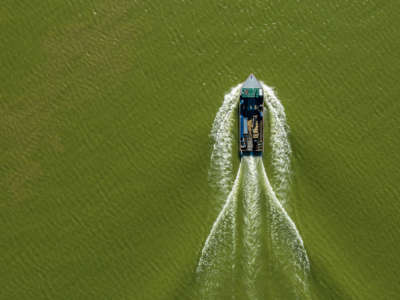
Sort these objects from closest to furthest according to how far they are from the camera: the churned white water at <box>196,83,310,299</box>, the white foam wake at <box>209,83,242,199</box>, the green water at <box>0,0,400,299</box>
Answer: the churned white water at <box>196,83,310,299</box>, the green water at <box>0,0,400,299</box>, the white foam wake at <box>209,83,242,199</box>

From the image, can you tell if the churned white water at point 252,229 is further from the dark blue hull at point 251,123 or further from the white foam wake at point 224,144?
the dark blue hull at point 251,123

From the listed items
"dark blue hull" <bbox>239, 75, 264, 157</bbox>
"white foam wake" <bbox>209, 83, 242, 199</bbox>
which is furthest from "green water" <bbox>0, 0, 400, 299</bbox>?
"dark blue hull" <bbox>239, 75, 264, 157</bbox>

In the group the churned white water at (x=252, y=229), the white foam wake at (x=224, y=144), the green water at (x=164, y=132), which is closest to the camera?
the churned white water at (x=252, y=229)

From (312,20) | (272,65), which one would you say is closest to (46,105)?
(272,65)

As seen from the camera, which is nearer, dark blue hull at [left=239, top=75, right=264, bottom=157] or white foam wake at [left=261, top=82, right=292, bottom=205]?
dark blue hull at [left=239, top=75, right=264, bottom=157]

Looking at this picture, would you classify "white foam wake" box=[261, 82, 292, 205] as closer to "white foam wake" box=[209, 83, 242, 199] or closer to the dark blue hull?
the dark blue hull

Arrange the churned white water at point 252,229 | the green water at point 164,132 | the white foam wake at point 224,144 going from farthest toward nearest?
1. the white foam wake at point 224,144
2. the green water at point 164,132
3. the churned white water at point 252,229

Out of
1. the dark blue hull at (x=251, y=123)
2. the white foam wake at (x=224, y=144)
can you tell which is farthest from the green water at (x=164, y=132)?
the dark blue hull at (x=251, y=123)
